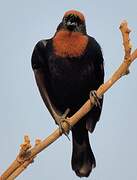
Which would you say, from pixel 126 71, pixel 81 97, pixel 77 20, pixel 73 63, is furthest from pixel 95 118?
pixel 126 71

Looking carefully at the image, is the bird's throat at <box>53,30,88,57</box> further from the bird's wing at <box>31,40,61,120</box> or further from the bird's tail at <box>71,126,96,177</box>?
the bird's tail at <box>71,126,96,177</box>

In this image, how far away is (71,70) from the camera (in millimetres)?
7312

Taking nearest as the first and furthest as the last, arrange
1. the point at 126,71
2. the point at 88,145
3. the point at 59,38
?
1. the point at 126,71
2. the point at 59,38
3. the point at 88,145

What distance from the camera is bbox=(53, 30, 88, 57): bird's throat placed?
715 cm

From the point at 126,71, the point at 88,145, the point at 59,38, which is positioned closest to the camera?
the point at 126,71

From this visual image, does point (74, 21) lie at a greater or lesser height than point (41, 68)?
greater

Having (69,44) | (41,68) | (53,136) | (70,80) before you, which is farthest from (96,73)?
(53,136)

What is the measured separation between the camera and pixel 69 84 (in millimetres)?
7445

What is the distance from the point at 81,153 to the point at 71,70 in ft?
4.51

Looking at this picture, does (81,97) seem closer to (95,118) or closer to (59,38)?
(95,118)

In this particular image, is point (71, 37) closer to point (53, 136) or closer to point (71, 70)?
point (71, 70)

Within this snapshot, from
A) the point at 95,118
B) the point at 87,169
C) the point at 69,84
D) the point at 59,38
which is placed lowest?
the point at 87,169

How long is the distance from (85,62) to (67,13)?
76cm

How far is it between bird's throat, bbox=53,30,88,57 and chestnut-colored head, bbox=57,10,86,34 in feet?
0.46
